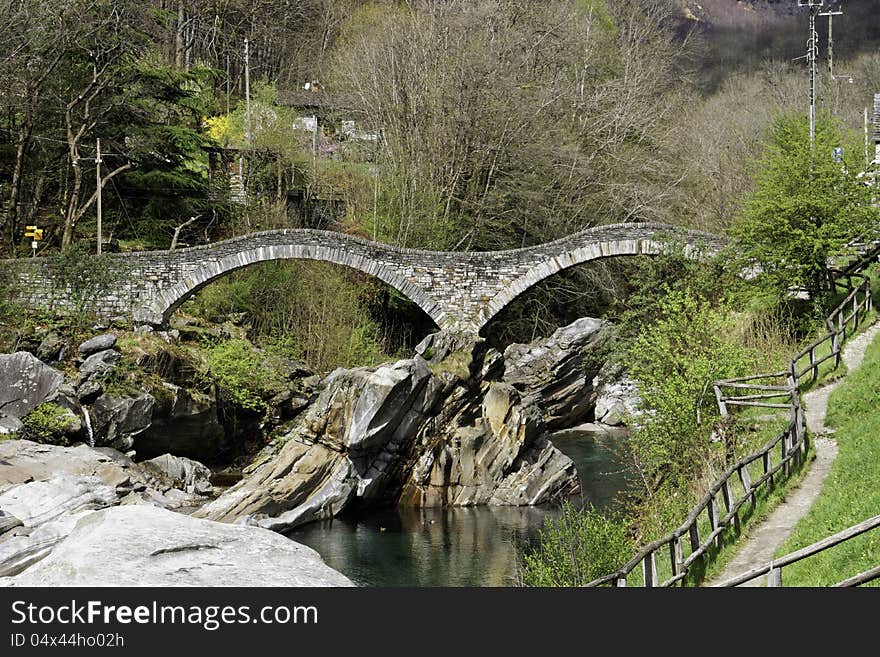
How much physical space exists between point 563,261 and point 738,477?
47.9 feet

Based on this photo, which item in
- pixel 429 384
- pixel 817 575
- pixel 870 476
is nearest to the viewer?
pixel 817 575

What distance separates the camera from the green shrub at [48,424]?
20391mm

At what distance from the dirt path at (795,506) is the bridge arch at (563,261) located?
11.1 m

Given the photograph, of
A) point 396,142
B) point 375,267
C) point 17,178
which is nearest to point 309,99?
point 396,142

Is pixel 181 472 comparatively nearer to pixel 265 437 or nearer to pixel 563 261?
pixel 265 437

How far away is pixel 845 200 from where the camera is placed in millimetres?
21922

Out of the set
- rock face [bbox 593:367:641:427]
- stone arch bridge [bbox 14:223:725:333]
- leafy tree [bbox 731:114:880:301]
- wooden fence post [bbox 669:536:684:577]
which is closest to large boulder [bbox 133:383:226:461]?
stone arch bridge [bbox 14:223:725:333]

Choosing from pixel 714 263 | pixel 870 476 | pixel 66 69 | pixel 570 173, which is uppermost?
pixel 66 69

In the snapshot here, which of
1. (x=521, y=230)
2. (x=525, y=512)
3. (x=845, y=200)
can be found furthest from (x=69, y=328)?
(x=845, y=200)

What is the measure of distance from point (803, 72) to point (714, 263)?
67.3 ft

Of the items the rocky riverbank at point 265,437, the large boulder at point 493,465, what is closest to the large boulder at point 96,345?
the rocky riverbank at point 265,437

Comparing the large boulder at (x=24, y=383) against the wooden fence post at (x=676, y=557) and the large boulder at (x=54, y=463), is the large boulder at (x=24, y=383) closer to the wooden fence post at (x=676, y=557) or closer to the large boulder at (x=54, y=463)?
the large boulder at (x=54, y=463)

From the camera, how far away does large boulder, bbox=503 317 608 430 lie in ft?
91.4

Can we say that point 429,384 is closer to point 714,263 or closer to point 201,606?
point 714,263
